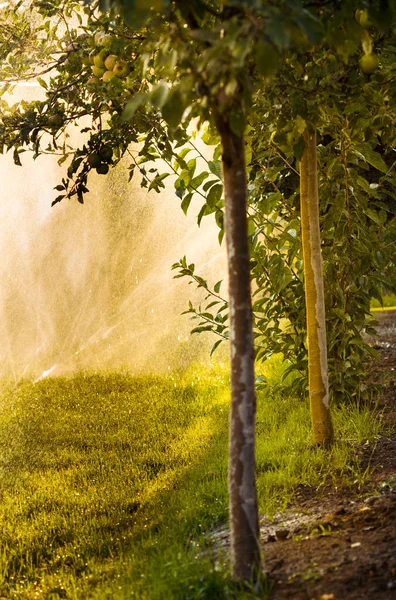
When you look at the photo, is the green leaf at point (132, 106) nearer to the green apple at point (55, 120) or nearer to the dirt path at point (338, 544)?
the dirt path at point (338, 544)

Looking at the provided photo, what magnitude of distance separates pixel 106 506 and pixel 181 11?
2.31 metres

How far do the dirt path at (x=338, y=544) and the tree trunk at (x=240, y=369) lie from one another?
14 centimetres

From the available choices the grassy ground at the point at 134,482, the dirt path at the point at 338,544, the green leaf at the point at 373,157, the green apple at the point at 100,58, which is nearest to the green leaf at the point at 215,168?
the green leaf at the point at 373,157

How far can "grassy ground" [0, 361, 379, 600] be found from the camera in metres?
2.68

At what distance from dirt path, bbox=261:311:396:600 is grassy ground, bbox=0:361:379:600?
5.0 inches

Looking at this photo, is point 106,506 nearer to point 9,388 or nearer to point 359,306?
point 359,306

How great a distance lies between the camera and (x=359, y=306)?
415cm

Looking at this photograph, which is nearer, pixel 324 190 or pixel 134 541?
pixel 134 541

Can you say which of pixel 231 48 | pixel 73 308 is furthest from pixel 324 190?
pixel 73 308

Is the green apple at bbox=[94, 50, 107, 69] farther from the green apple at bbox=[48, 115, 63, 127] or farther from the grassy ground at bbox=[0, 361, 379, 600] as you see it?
the grassy ground at bbox=[0, 361, 379, 600]

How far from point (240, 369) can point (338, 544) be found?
0.64 meters

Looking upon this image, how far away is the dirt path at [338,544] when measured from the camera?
203 centimetres

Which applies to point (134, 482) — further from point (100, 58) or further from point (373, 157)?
point (100, 58)

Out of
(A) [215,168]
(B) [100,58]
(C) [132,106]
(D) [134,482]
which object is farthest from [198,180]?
(C) [132,106]
